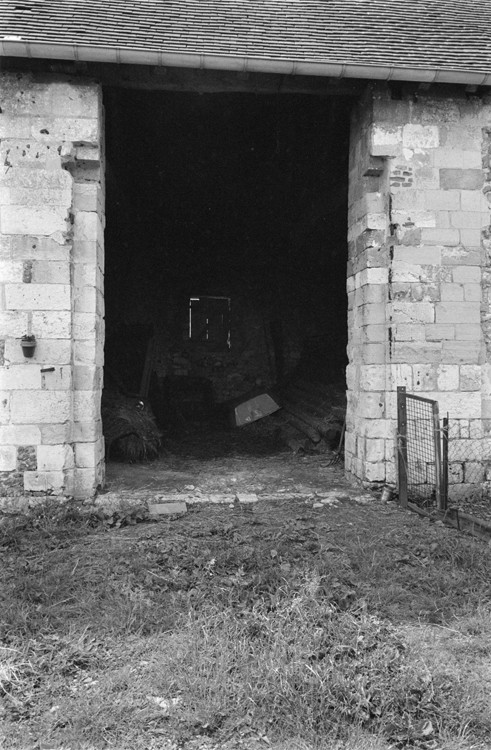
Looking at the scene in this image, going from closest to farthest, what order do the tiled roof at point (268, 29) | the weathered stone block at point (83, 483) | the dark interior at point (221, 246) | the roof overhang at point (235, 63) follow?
the roof overhang at point (235, 63), the tiled roof at point (268, 29), the weathered stone block at point (83, 483), the dark interior at point (221, 246)

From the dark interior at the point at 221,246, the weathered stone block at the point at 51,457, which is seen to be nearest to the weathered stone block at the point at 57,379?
the weathered stone block at the point at 51,457

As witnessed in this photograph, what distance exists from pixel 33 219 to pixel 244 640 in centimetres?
428

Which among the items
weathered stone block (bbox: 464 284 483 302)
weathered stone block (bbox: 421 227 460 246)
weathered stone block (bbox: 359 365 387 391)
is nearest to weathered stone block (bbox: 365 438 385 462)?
weathered stone block (bbox: 359 365 387 391)

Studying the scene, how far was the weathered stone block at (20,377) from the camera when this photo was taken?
5445 millimetres

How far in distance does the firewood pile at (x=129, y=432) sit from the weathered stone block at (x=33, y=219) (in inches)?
116

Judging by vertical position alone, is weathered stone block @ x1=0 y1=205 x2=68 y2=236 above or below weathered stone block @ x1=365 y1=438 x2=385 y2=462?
above

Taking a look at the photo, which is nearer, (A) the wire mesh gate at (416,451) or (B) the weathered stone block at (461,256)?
(A) the wire mesh gate at (416,451)

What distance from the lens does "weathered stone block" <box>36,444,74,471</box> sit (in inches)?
215

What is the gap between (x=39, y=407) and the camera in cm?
548

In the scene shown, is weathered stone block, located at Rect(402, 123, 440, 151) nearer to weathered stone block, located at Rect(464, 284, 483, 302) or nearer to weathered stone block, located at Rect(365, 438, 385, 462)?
weathered stone block, located at Rect(464, 284, 483, 302)

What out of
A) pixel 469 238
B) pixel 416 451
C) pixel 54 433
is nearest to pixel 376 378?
pixel 416 451

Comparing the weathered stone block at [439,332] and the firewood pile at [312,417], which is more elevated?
the weathered stone block at [439,332]

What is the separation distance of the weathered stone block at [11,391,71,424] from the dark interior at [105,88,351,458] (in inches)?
140

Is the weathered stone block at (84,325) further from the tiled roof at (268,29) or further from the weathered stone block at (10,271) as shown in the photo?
the tiled roof at (268,29)
